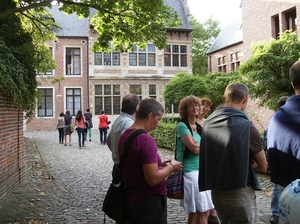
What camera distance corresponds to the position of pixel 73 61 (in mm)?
29234

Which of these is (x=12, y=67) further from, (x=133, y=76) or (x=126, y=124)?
(x=133, y=76)

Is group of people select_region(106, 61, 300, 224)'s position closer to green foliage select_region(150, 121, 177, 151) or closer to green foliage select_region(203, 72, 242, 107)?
green foliage select_region(150, 121, 177, 151)

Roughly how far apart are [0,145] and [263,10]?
56.5ft

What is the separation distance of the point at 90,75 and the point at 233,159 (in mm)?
26739

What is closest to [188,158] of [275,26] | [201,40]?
[275,26]

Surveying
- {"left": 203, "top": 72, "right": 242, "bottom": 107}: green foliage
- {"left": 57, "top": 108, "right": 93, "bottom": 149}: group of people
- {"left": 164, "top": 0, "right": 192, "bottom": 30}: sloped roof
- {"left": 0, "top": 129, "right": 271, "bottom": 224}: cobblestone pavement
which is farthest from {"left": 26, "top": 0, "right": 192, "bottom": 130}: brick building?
{"left": 0, "top": 129, "right": 271, "bottom": 224}: cobblestone pavement

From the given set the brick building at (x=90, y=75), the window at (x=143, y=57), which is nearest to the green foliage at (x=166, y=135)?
the brick building at (x=90, y=75)

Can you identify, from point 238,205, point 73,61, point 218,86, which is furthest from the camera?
point 73,61

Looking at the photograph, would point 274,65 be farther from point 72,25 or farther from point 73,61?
point 72,25

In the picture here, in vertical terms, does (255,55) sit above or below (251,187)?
above

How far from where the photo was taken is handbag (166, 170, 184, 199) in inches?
149

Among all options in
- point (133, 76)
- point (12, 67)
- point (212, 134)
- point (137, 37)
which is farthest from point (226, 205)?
point (133, 76)

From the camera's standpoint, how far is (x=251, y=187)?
113 inches

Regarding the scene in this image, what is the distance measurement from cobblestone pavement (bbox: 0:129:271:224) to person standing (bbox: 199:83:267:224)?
2483 mm
